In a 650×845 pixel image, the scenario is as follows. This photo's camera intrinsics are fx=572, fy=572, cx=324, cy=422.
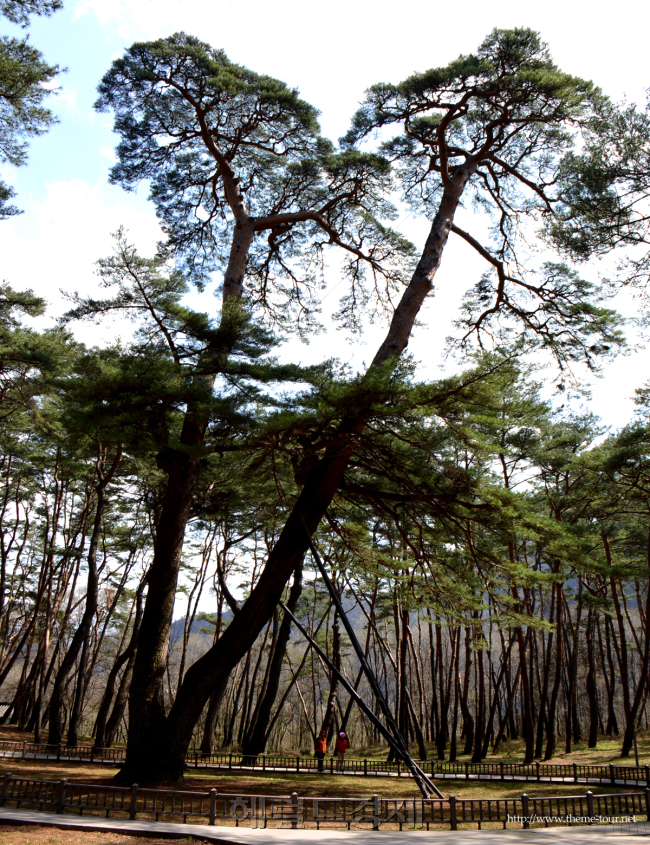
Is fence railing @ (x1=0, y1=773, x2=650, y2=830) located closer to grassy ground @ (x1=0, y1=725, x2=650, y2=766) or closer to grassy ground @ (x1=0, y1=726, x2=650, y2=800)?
grassy ground @ (x1=0, y1=726, x2=650, y2=800)

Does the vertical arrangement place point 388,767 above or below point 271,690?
below

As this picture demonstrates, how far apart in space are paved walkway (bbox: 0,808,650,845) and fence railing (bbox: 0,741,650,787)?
23.5 ft

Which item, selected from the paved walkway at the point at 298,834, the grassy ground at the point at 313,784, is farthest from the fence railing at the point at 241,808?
the grassy ground at the point at 313,784

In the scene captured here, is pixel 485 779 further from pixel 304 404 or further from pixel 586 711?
pixel 586 711

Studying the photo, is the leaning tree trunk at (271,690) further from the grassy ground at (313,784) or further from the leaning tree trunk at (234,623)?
the leaning tree trunk at (234,623)

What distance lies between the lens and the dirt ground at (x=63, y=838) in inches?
201

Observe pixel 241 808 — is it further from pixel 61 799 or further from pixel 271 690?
pixel 271 690

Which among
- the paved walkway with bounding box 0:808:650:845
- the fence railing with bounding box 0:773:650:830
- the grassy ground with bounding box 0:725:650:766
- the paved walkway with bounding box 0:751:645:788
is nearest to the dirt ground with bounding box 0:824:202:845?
the paved walkway with bounding box 0:808:650:845

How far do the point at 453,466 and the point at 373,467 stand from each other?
1517mm

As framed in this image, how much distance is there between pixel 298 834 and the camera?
5.91m

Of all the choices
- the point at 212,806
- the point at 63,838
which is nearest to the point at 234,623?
the point at 212,806

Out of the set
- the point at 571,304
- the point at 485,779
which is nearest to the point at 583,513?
the point at 485,779

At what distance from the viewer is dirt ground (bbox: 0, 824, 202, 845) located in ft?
16.7

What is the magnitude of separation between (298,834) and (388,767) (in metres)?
11.6
